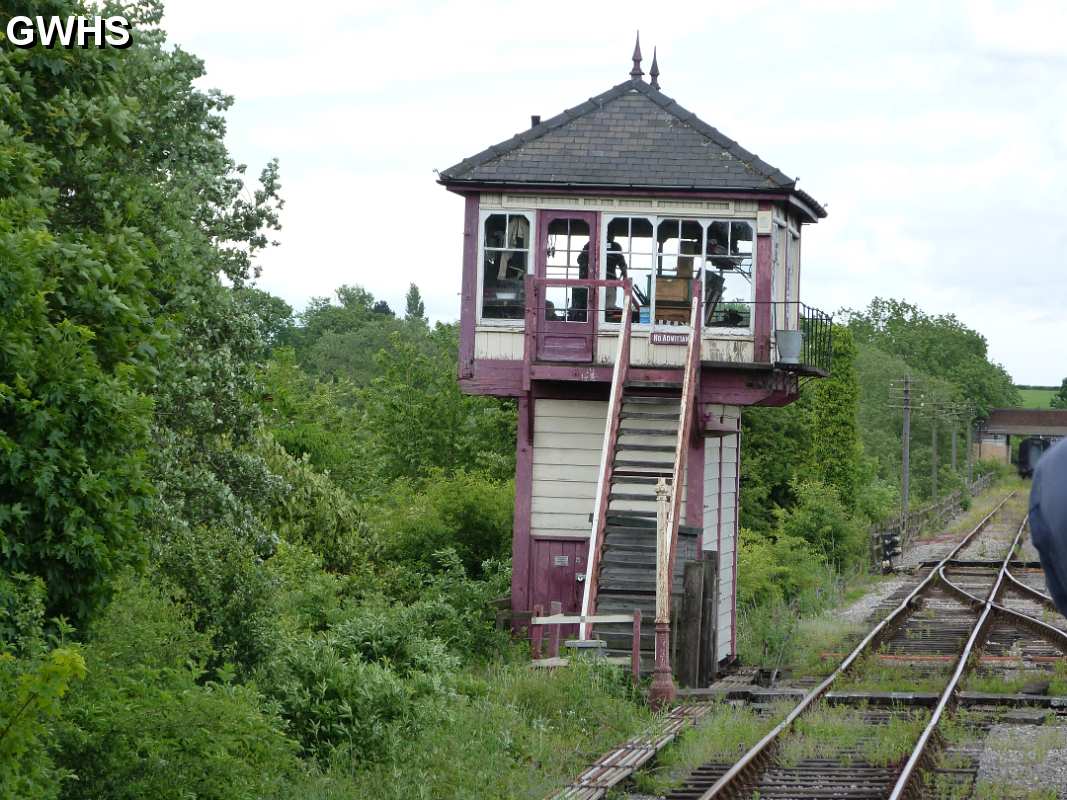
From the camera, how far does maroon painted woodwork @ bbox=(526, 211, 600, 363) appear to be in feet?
63.6

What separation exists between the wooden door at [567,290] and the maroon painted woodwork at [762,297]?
2.06 meters

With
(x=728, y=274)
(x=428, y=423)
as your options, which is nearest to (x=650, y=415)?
(x=728, y=274)

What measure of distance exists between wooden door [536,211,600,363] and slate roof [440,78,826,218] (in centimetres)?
57

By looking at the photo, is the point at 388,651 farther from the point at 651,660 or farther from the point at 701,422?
the point at 701,422

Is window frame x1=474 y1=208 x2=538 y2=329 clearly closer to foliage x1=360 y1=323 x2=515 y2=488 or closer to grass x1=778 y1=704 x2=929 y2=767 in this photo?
grass x1=778 y1=704 x2=929 y2=767

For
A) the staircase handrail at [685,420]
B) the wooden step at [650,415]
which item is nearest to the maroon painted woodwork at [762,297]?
the staircase handrail at [685,420]

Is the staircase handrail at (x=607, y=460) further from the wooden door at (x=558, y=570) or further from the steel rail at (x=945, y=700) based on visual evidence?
the steel rail at (x=945, y=700)

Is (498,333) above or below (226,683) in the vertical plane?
above

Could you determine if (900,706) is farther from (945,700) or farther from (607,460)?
(607,460)

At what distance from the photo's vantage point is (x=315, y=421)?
42344mm

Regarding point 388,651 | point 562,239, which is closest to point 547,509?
point 562,239

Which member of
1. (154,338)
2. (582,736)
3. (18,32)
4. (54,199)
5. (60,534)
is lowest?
(582,736)

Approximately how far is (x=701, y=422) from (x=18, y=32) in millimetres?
10878

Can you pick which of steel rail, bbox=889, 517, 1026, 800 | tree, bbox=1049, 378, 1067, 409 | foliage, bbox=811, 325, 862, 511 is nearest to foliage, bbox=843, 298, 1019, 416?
tree, bbox=1049, 378, 1067, 409
